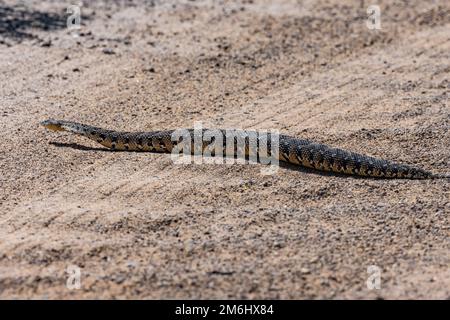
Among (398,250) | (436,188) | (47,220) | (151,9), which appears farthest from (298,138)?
(151,9)

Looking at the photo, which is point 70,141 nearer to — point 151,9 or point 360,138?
point 360,138

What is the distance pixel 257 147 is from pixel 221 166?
62cm

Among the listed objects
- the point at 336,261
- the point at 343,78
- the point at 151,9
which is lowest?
the point at 336,261

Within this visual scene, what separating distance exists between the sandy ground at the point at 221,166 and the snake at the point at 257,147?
19 centimetres

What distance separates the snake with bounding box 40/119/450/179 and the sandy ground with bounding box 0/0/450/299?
0.61 feet

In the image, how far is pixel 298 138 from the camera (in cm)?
1177

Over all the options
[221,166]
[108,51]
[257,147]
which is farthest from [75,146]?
[108,51]

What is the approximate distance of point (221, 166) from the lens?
11.1 m

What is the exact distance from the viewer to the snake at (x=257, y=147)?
10867 mm

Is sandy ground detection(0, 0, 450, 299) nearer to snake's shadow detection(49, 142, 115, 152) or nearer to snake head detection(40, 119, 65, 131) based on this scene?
snake's shadow detection(49, 142, 115, 152)

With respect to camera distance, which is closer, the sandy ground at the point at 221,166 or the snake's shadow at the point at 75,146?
the sandy ground at the point at 221,166

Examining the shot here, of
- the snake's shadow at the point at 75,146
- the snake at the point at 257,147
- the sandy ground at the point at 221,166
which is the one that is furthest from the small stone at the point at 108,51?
the snake's shadow at the point at 75,146

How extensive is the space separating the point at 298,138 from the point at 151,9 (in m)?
7.81

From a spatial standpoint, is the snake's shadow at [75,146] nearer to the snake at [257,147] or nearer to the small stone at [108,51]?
the snake at [257,147]
